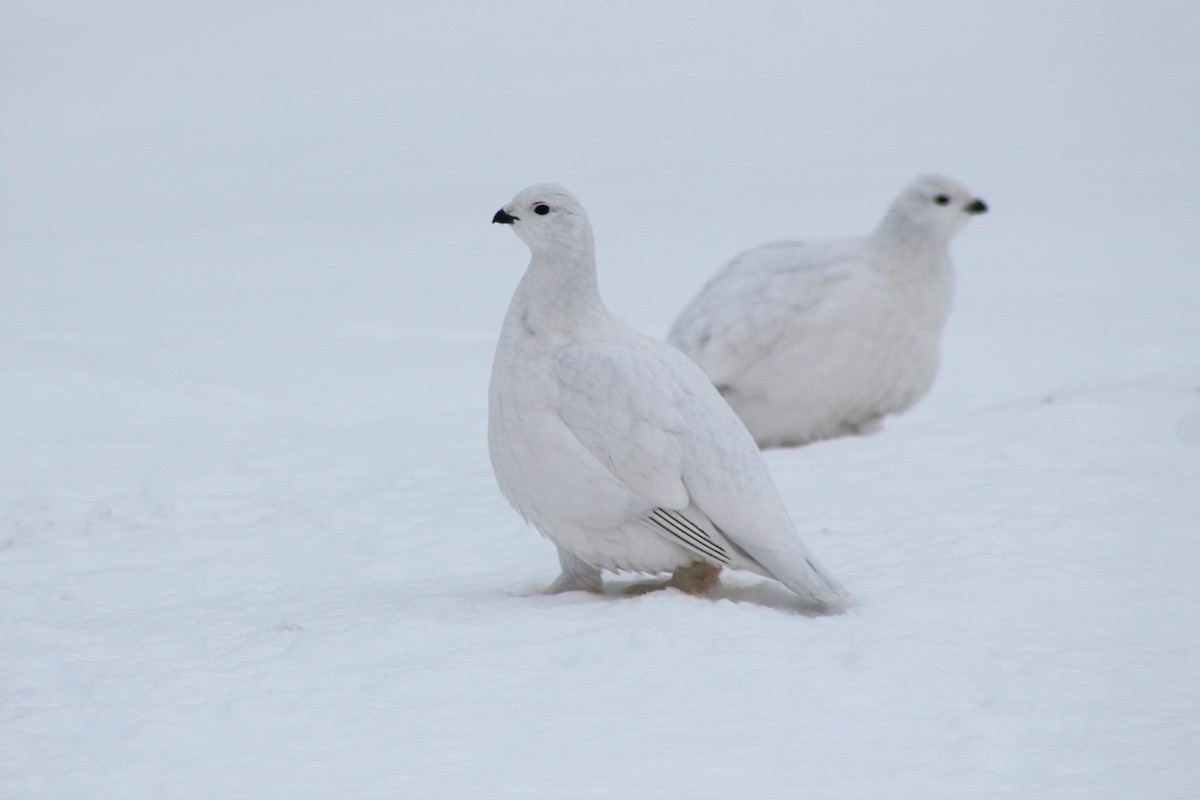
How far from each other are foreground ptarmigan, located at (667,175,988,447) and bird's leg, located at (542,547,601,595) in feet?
8.57

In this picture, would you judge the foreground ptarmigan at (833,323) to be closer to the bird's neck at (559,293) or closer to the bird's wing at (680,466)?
the bird's neck at (559,293)

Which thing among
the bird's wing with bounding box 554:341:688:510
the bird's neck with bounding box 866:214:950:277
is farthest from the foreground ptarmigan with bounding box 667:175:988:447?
the bird's wing with bounding box 554:341:688:510

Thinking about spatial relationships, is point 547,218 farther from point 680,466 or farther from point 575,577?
point 575,577

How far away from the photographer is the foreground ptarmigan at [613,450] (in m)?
4.04

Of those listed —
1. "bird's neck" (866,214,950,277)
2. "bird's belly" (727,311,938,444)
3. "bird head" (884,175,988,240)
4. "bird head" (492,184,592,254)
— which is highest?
"bird head" (492,184,592,254)

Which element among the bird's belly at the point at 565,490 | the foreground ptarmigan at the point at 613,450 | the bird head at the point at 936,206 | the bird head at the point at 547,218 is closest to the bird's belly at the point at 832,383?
the bird head at the point at 936,206

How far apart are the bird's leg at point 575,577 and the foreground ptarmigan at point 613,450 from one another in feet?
0.04

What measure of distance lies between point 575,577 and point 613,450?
1.75ft

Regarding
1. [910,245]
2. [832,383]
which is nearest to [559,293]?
[832,383]

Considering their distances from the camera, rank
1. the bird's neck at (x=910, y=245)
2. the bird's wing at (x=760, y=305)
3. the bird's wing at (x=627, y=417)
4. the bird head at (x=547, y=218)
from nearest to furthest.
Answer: the bird's wing at (x=627, y=417)
the bird head at (x=547, y=218)
the bird's wing at (x=760, y=305)
the bird's neck at (x=910, y=245)

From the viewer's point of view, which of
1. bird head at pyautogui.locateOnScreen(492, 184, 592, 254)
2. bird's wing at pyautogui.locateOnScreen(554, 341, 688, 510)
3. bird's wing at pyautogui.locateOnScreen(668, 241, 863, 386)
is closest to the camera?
bird's wing at pyautogui.locateOnScreen(554, 341, 688, 510)

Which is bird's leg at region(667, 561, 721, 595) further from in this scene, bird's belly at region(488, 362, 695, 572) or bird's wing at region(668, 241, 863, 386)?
bird's wing at region(668, 241, 863, 386)

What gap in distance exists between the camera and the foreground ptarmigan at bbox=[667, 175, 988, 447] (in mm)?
6848

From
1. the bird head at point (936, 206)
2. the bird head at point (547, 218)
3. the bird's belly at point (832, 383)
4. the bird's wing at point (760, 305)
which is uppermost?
the bird head at point (547, 218)
